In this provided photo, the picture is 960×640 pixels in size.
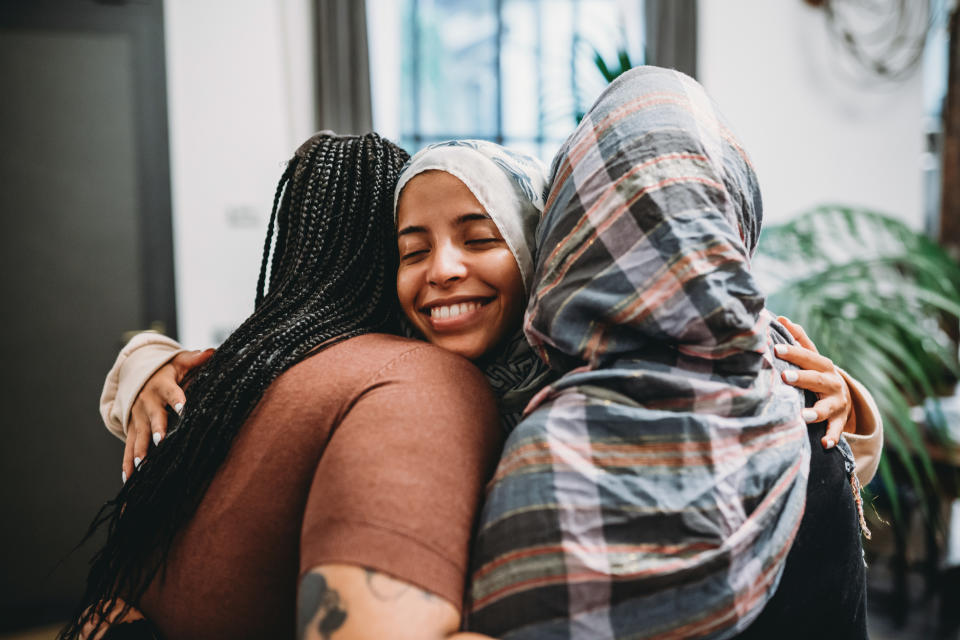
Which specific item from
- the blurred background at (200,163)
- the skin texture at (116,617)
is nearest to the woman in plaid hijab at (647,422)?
the skin texture at (116,617)

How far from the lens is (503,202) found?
97 centimetres

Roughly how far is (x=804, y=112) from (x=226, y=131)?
3.00 metres

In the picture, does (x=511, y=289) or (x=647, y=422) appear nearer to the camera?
(x=647, y=422)

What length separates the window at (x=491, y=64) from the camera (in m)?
3.53

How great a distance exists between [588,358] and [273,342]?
0.39 metres

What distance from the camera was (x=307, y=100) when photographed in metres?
3.06

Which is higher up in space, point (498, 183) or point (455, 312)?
point (498, 183)

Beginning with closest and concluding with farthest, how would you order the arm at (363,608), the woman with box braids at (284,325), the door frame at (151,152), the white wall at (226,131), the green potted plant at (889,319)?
1. the arm at (363,608)
2. the woman with box braids at (284,325)
3. the green potted plant at (889,319)
4. the door frame at (151,152)
5. the white wall at (226,131)

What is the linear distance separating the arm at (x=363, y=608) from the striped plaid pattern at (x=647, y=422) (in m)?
0.07

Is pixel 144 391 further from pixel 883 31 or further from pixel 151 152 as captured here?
pixel 883 31

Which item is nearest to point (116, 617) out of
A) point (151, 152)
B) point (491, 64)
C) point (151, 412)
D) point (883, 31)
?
point (151, 412)

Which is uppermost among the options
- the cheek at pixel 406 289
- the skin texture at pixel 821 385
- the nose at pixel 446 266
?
the nose at pixel 446 266

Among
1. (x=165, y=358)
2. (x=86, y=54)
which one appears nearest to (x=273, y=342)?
(x=165, y=358)

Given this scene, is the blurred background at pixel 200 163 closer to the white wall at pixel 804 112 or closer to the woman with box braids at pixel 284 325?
the white wall at pixel 804 112
